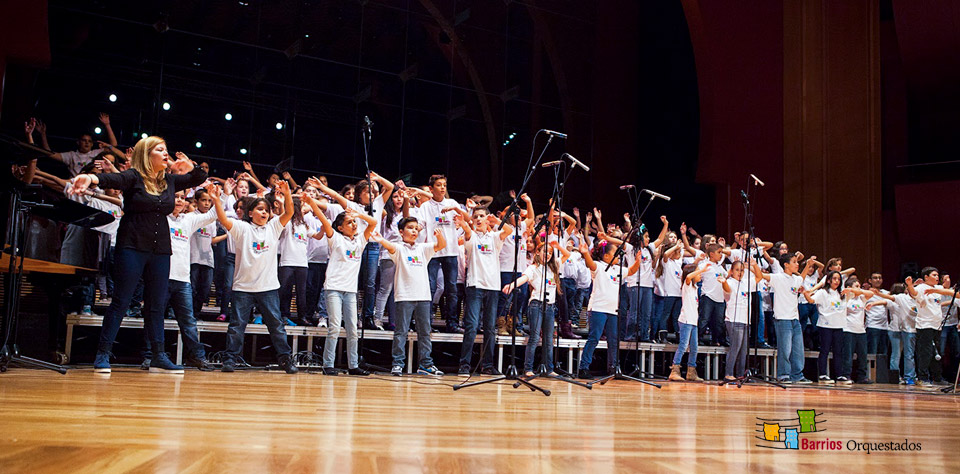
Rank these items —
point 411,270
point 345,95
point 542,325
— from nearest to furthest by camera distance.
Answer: point 411,270, point 542,325, point 345,95

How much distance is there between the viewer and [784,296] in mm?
10656

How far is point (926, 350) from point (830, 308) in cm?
191

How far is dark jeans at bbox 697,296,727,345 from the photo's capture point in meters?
11.6

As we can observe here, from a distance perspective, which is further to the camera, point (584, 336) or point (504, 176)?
point (504, 176)

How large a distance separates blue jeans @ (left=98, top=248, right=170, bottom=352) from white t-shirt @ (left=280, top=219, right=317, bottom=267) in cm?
245

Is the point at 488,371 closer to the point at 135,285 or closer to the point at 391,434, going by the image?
the point at 135,285

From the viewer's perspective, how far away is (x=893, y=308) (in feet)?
41.0

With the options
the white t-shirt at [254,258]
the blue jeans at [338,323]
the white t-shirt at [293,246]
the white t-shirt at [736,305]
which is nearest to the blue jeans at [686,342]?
the white t-shirt at [736,305]

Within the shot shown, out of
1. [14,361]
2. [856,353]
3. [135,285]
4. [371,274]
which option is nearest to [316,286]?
[371,274]

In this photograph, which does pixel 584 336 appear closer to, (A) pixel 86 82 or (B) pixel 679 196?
(B) pixel 679 196

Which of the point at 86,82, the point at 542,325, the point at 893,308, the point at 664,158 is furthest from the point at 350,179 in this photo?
the point at 893,308

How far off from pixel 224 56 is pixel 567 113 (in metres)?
6.93

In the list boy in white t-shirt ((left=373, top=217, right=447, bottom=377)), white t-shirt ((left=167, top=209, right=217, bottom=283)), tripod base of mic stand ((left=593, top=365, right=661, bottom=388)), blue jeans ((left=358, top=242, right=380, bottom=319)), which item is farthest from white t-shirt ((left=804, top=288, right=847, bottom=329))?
white t-shirt ((left=167, top=209, right=217, bottom=283))

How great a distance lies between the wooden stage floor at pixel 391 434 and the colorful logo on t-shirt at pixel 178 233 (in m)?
2.51
